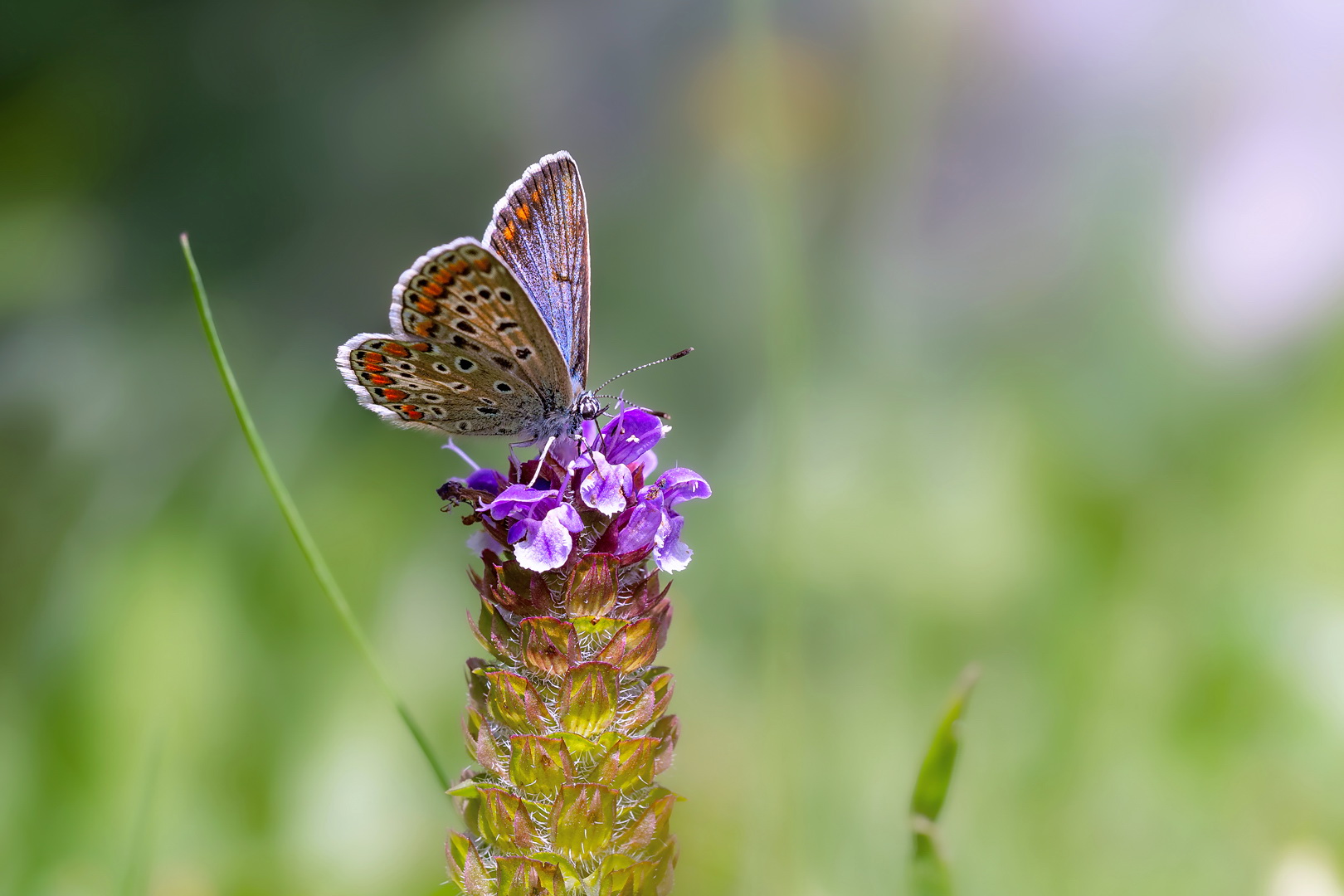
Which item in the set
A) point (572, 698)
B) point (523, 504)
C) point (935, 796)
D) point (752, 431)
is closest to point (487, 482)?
point (523, 504)

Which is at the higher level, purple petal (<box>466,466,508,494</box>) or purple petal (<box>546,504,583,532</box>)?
purple petal (<box>546,504,583,532</box>)

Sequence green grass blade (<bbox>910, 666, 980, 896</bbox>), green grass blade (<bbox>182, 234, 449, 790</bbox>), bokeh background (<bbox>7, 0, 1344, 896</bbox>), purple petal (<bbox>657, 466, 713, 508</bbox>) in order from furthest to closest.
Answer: bokeh background (<bbox>7, 0, 1344, 896</bbox>)
purple petal (<bbox>657, 466, 713, 508</bbox>)
green grass blade (<bbox>182, 234, 449, 790</bbox>)
green grass blade (<bbox>910, 666, 980, 896</bbox>)

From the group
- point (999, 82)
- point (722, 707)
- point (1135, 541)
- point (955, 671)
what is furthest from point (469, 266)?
point (999, 82)

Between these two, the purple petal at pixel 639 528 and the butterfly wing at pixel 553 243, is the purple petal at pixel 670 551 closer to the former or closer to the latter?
the purple petal at pixel 639 528

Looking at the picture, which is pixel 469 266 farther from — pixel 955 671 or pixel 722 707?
pixel 955 671

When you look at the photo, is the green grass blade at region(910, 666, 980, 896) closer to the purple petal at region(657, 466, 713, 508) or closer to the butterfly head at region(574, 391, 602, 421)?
the purple petal at region(657, 466, 713, 508)

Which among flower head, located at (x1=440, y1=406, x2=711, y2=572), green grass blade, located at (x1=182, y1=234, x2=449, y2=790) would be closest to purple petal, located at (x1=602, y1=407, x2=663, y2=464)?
flower head, located at (x1=440, y1=406, x2=711, y2=572)

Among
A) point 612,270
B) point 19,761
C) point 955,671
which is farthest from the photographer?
point 612,270
